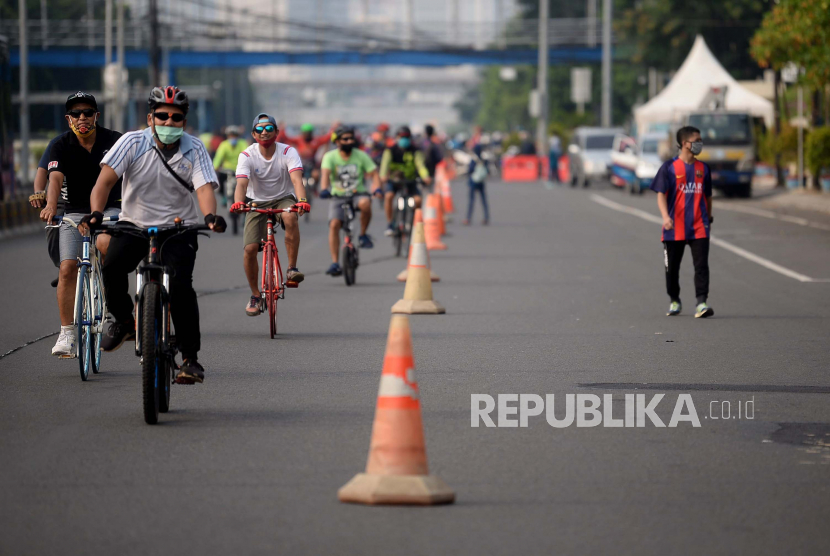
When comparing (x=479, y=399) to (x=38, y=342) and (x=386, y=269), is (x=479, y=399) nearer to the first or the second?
(x=38, y=342)

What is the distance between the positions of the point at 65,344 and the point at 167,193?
88.7 inches

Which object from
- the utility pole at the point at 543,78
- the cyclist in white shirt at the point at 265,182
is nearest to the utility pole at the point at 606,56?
the utility pole at the point at 543,78

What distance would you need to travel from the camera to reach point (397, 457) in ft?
18.9

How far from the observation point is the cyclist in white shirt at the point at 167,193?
25.9 ft

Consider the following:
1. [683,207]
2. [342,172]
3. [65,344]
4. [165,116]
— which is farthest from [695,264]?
[165,116]

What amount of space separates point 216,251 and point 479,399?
13411mm

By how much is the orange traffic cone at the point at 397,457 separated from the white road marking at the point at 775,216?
65.1ft

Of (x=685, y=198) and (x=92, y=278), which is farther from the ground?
(x=685, y=198)

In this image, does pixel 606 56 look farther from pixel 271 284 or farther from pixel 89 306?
pixel 89 306

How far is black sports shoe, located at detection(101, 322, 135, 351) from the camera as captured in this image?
857 centimetres

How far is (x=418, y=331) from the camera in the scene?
11750mm

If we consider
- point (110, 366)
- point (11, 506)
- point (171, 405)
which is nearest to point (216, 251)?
point (110, 366)

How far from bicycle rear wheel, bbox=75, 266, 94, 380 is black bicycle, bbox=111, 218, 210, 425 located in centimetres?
83

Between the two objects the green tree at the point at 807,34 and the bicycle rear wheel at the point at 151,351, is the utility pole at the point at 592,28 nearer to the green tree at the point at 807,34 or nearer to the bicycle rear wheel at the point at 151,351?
the green tree at the point at 807,34
